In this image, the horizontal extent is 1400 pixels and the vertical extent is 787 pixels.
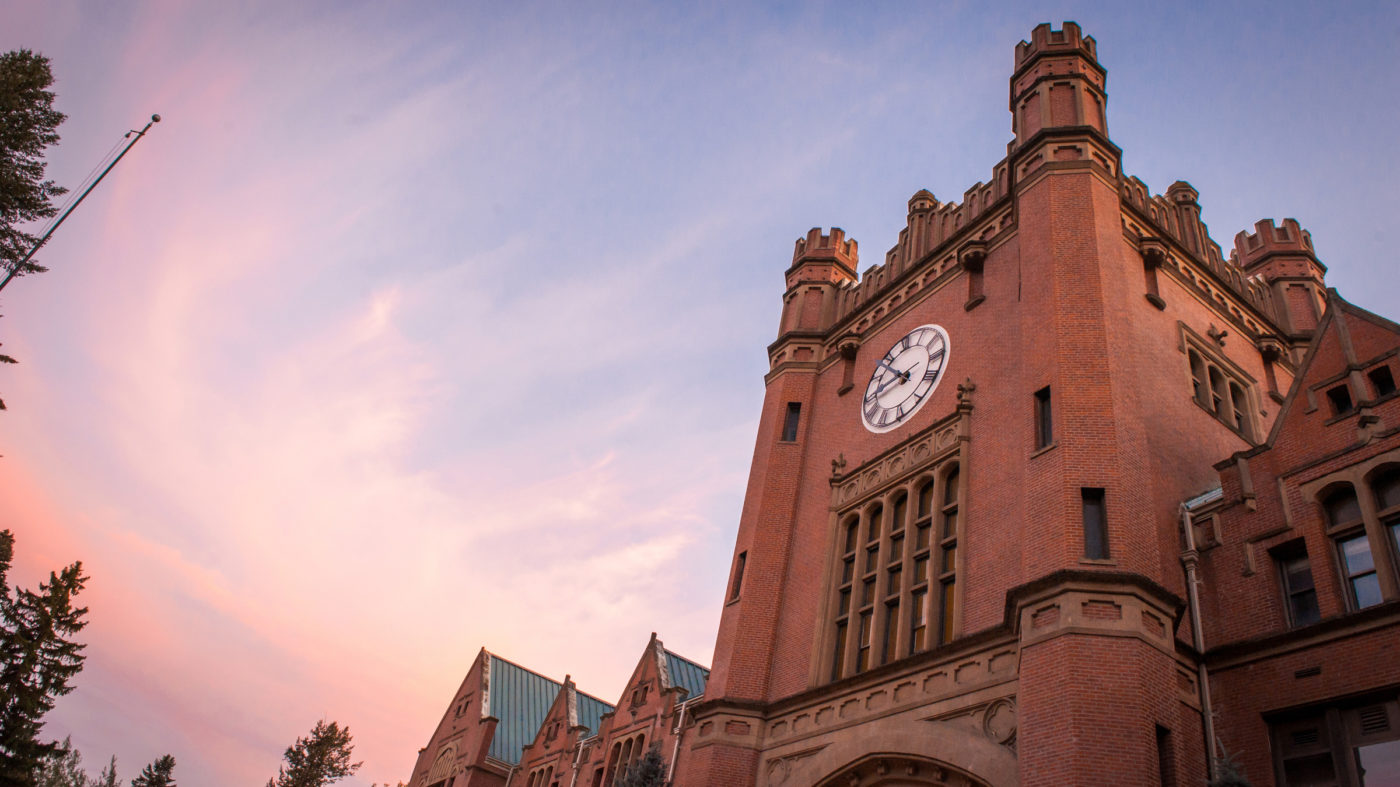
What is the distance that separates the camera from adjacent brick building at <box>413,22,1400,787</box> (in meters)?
15.3

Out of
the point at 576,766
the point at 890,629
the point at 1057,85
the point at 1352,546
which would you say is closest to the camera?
the point at 1352,546

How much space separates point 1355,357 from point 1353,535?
3.52 meters

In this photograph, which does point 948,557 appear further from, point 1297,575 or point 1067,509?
point 1297,575

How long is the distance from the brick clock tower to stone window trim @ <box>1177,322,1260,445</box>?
8 centimetres

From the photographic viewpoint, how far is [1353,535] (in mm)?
16359

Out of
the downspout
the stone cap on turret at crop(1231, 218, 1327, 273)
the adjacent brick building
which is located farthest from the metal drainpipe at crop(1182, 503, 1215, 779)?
the downspout

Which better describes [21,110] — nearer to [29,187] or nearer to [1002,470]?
[29,187]

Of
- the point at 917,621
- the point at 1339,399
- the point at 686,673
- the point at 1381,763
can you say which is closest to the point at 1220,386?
the point at 1339,399

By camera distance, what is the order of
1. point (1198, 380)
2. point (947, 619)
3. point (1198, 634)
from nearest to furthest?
point (1198, 634) → point (947, 619) → point (1198, 380)

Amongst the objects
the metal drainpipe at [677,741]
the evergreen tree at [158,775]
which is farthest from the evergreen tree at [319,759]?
the metal drainpipe at [677,741]

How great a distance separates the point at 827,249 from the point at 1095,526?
1886 cm

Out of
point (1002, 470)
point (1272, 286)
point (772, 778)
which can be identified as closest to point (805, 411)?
point (1002, 470)

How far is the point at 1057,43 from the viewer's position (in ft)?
87.9

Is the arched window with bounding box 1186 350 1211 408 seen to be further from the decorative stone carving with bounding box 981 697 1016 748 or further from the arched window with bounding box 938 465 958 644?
the decorative stone carving with bounding box 981 697 1016 748
